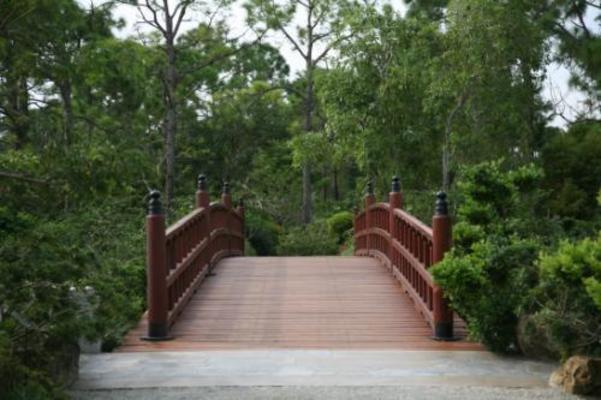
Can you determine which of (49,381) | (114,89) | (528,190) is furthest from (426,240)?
(114,89)

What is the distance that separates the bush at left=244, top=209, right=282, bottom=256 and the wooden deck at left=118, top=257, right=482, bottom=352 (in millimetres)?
13391

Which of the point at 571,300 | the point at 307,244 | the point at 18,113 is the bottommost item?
the point at 307,244

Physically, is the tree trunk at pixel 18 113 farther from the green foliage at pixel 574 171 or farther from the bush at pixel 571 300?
the green foliage at pixel 574 171

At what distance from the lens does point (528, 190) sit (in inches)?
348

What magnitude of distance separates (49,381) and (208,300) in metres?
4.73

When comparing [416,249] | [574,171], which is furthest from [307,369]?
[574,171]

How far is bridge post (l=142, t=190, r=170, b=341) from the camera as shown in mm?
7840

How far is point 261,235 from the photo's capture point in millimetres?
25906

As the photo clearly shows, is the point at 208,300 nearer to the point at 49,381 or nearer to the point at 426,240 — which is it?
the point at 426,240

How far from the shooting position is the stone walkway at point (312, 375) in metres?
5.76

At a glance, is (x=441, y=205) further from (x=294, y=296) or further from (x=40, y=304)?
(x=40, y=304)

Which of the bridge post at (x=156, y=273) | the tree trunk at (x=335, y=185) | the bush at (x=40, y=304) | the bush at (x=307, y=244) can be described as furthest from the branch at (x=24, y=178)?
the tree trunk at (x=335, y=185)

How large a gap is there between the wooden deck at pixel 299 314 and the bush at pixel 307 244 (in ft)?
41.2

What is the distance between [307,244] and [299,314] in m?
16.1
